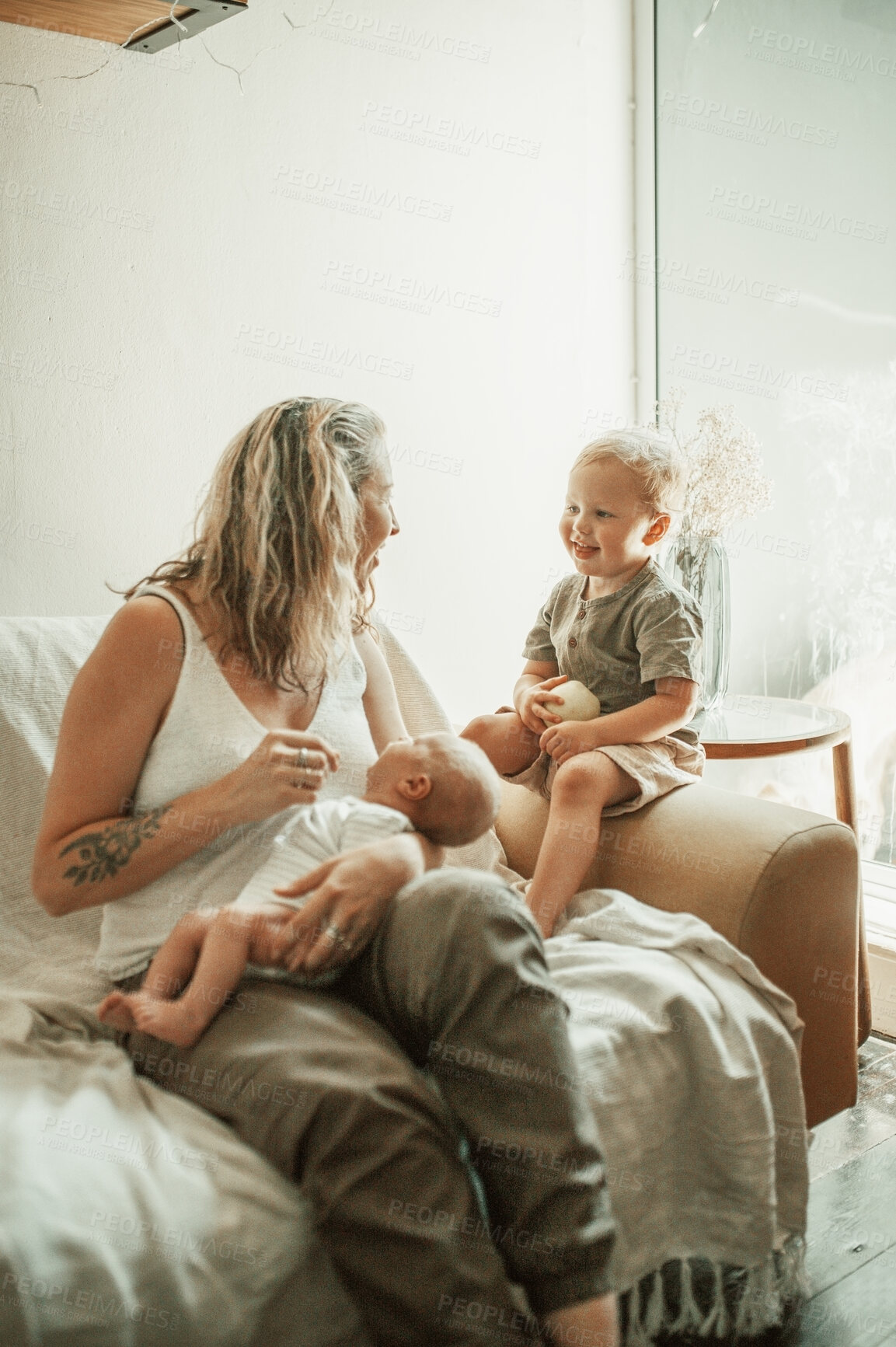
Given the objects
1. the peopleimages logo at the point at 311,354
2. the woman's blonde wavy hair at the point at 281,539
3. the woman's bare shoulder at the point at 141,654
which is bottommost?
the woman's bare shoulder at the point at 141,654

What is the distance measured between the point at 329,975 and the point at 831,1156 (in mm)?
1015

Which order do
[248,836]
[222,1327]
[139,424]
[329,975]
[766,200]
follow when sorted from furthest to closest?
[766,200], [139,424], [248,836], [329,975], [222,1327]

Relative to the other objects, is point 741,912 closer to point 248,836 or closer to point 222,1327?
point 248,836

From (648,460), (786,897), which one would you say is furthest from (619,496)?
(786,897)

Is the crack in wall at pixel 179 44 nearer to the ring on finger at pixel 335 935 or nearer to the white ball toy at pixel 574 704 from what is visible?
the white ball toy at pixel 574 704

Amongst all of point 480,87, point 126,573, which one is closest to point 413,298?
point 480,87

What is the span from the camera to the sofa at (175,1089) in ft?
2.96

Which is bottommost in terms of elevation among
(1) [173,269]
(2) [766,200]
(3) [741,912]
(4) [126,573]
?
(3) [741,912]

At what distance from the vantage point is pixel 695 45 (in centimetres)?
256

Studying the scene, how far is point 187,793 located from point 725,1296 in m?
0.85

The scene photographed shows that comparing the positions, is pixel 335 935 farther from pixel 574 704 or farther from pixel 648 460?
pixel 648 460

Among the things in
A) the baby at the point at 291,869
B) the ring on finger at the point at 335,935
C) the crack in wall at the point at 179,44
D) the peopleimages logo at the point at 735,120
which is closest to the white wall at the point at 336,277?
the crack in wall at the point at 179,44

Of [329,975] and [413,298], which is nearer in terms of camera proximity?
[329,975]

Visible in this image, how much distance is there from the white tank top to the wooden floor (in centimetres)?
87
